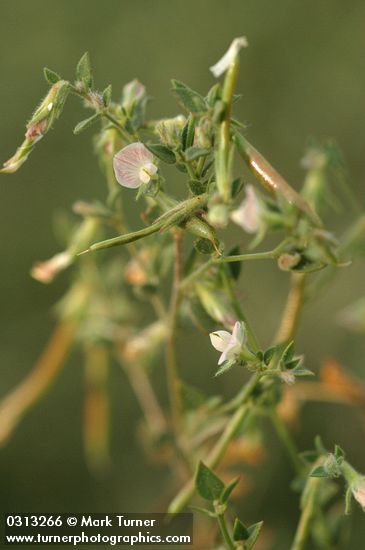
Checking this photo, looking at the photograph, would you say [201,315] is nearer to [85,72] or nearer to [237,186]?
[237,186]

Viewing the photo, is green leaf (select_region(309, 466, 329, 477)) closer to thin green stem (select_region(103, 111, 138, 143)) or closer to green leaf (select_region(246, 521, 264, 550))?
green leaf (select_region(246, 521, 264, 550))

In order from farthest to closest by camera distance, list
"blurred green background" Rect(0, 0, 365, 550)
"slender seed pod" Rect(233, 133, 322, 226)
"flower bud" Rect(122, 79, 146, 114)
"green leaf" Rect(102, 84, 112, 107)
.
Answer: "blurred green background" Rect(0, 0, 365, 550) → "flower bud" Rect(122, 79, 146, 114) → "green leaf" Rect(102, 84, 112, 107) → "slender seed pod" Rect(233, 133, 322, 226)

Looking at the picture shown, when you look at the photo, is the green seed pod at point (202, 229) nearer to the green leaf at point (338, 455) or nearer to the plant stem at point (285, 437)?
the green leaf at point (338, 455)

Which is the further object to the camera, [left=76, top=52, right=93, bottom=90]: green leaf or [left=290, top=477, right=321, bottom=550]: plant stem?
[left=290, top=477, right=321, bottom=550]: plant stem

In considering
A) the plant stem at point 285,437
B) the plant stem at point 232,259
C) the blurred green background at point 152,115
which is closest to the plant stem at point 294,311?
the plant stem at point 285,437

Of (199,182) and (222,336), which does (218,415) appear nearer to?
(222,336)

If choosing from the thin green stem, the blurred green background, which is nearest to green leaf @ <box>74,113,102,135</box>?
the thin green stem
